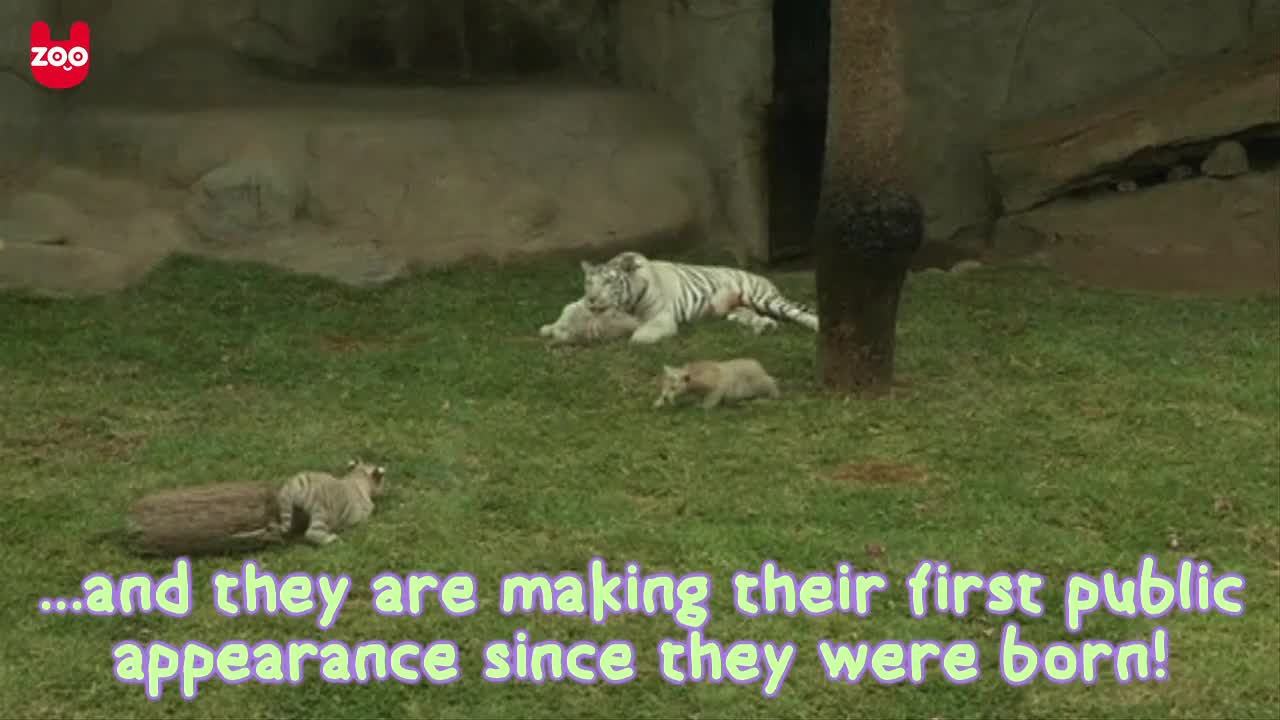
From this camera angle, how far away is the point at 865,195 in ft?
17.3

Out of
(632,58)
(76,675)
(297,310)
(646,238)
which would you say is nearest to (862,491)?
(76,675)

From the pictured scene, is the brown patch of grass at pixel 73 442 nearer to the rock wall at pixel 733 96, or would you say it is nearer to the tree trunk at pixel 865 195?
the tree trunk at pixel 865 195

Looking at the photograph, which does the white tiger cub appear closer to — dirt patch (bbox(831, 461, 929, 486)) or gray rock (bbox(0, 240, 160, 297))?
dirt patch (bbox(831, 461, 929, 486))

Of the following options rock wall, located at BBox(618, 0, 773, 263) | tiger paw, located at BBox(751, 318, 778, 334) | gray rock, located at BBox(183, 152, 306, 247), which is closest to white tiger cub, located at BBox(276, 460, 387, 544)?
tiger paw, located at BBox(751, 318, 778, 334)

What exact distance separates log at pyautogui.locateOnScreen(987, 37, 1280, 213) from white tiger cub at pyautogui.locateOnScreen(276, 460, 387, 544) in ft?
16.0

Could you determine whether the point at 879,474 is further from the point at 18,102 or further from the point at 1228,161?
the point at 18,102

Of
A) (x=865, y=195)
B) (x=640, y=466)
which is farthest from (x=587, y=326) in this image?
(x=640, y=466)

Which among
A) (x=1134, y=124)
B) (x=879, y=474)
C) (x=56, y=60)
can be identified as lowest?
(x=879, y=474)

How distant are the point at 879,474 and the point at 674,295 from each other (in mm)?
2140

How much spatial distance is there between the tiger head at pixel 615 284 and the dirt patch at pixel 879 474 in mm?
1825

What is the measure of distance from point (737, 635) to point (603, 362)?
2534 millimetres

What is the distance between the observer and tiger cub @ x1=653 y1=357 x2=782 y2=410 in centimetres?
524

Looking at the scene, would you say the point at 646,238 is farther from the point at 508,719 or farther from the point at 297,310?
the point at 508,719

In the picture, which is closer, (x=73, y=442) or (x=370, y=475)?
(x=370, y=475)
